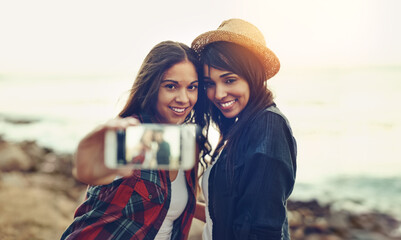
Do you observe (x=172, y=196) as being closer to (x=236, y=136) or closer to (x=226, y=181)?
(x=226, y=181)

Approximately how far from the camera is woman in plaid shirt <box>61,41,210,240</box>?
7.43ft

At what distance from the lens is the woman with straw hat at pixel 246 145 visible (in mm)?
2080

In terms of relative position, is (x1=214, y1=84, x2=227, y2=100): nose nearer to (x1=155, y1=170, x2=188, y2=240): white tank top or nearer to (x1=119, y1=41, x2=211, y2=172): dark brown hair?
(x1=119, y1=41, x2=211, y2=172): dark brown hair

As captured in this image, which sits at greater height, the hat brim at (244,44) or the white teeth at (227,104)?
the hat brim at (244,44)

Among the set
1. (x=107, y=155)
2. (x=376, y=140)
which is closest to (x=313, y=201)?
(x=376, y=140)

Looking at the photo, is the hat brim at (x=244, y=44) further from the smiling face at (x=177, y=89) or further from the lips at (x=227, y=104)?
the lips at (x=227, y=104)

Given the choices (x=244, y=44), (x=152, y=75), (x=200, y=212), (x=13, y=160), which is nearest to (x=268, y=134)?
(x=244, y=44)

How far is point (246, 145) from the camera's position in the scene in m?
2.29

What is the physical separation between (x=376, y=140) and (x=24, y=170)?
10800 millimetres

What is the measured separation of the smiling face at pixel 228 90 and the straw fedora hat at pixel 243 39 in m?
0.20

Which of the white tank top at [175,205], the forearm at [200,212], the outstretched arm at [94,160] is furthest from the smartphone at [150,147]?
the forearm at [200,212]

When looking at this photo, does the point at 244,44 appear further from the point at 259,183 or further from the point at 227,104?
the point at 259,183

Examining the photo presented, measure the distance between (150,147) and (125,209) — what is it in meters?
0.76

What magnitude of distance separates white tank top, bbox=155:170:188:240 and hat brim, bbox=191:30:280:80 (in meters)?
0.93
